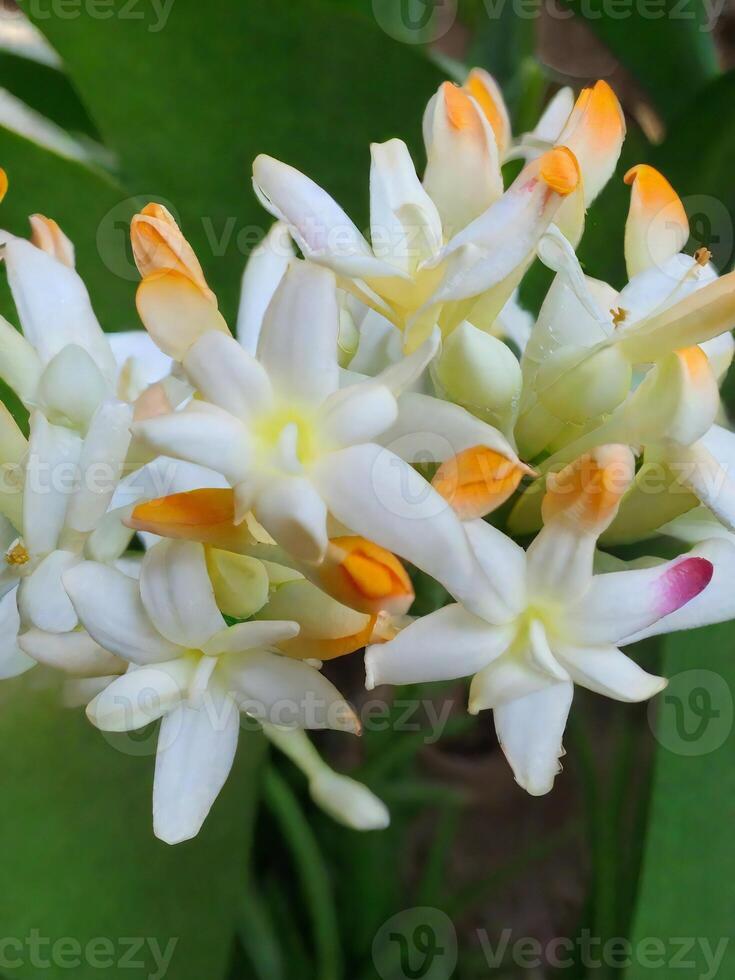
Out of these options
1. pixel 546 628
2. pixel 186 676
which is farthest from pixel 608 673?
pixel 186 676

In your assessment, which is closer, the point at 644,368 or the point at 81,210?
the point at 644,368

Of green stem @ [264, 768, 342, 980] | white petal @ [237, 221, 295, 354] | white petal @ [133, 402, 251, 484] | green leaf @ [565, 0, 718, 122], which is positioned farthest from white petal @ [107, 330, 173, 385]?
green leaf @ [565, 0, 718, 122]

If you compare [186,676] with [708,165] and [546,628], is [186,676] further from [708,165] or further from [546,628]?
[708,165]

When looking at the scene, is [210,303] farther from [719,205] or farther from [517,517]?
[719,205]

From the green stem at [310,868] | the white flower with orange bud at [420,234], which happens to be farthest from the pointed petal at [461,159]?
the green stem at [310,868]

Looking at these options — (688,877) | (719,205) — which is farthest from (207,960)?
(719,205)

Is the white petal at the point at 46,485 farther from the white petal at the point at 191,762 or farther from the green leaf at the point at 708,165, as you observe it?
the green leaf at the point at 708,165
